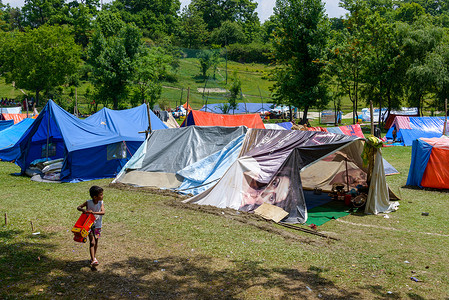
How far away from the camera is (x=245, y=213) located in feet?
33.8

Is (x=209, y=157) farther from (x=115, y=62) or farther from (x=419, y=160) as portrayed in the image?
(x=115, y=62)

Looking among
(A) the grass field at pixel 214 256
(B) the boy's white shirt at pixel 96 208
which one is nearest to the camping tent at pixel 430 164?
(A) the grass field at pixel 214 256

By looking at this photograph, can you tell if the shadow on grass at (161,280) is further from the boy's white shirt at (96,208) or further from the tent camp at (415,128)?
the tent camp at (415,128)

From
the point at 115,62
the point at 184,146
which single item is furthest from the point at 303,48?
the point at 184,146

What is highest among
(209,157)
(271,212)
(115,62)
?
(115,62)

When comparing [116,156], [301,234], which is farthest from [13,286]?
[116,156]

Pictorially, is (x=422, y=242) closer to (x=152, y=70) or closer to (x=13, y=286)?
(x=13, y=286)

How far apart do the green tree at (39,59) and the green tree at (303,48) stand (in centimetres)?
2850

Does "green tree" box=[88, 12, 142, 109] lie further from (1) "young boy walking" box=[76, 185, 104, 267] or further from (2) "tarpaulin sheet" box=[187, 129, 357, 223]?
(1) "young boy walking" box=[76, 185, 104, 267]

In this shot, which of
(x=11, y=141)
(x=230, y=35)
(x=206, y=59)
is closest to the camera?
(x=11, y=141)

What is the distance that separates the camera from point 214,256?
7258 mm

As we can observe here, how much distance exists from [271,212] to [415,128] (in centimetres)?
2126

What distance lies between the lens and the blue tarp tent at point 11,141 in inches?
840

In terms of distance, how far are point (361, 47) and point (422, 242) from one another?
100 feet
